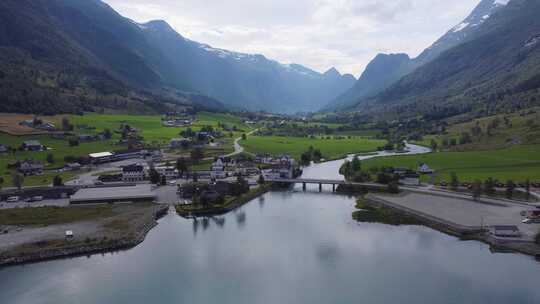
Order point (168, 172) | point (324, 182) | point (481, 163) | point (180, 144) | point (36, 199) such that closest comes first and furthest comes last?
point (36, 199) → point (324, 182) → point (168, 172) → point (481, 163) → point (180, 144)

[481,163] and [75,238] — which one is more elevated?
[481,163]

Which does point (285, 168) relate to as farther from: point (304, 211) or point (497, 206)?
point (497, 206)

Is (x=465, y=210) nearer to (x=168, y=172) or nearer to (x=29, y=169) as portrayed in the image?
(x=168, y=172)

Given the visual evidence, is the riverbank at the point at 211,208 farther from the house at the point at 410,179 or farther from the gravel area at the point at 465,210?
the house at the point at 410,179

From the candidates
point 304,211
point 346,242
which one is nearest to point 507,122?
point 304,211

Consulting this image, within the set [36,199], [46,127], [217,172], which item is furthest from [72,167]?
[46,127]

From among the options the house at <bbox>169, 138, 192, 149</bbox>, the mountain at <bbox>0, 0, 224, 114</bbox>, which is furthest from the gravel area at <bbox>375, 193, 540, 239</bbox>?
the mountain at <bbox>0, 0, 224, 114</bbox>
